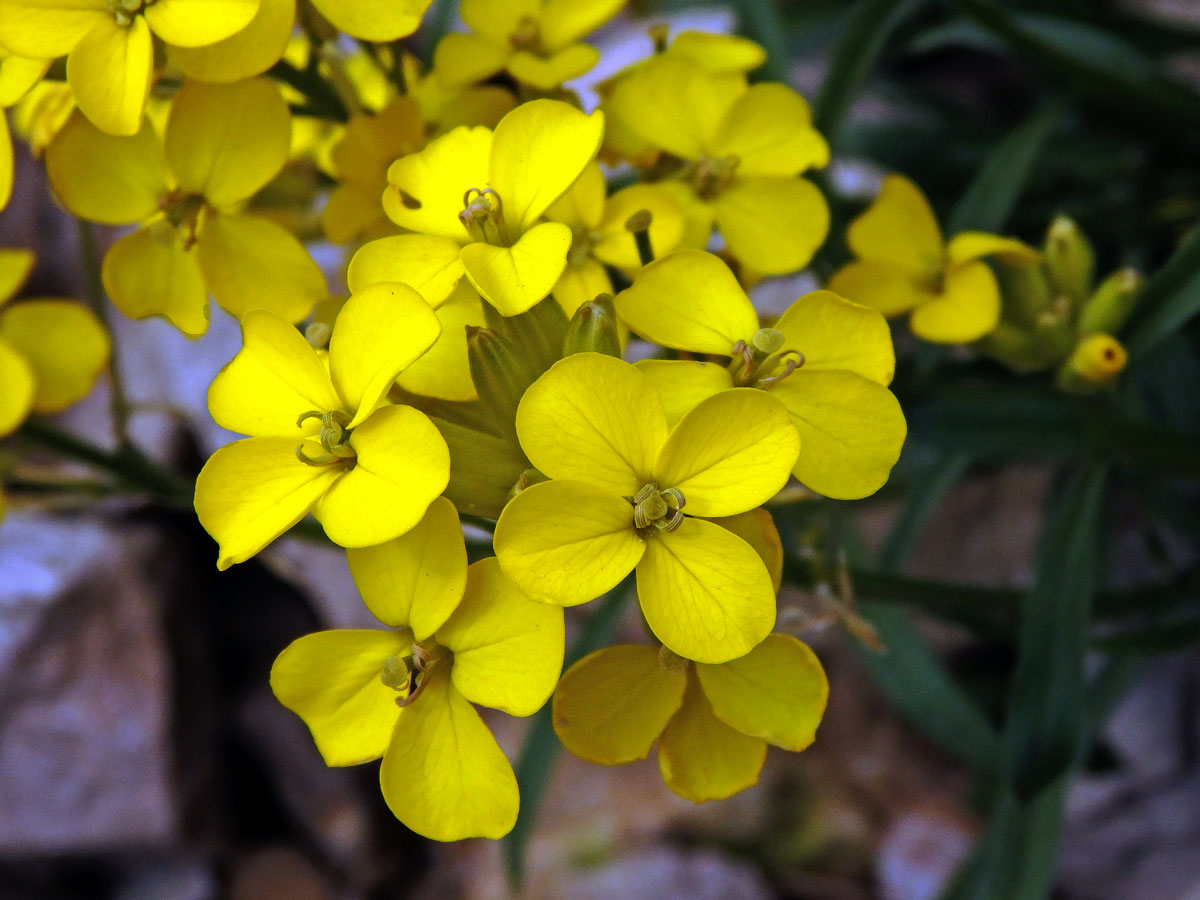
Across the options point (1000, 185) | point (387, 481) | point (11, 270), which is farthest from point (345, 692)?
point (1000, 185)

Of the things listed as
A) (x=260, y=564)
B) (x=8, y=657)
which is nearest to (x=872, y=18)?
(x=260, y=564)

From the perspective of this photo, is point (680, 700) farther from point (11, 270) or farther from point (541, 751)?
point (11, 270)

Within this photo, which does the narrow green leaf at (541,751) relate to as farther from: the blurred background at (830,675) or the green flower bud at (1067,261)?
the green flower bud at (1067,261)

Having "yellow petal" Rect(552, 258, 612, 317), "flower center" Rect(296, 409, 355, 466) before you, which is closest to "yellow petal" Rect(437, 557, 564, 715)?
"flower center" Rect(296, 409, 355, 466)

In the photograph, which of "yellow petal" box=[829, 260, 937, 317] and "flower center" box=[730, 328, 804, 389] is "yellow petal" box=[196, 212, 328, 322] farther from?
"yellow petal" box=[829, 260, 937, 317]

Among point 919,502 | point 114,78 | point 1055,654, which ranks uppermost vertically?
point 114,78

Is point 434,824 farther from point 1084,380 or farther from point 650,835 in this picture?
point 650,835
